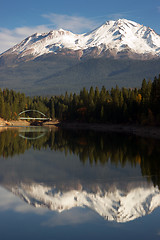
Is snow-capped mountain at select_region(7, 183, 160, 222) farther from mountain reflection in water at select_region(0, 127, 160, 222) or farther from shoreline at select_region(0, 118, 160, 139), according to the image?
shoreline at select_region(0, 118, 160, 139)

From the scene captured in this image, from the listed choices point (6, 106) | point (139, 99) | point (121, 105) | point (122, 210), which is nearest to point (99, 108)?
point (121, 105)

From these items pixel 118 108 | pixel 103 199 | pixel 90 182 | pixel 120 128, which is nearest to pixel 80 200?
pixel 103 199

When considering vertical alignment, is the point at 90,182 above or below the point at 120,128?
above

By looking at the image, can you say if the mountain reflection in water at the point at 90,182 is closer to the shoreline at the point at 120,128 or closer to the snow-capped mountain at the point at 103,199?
the snow-capped mountain at the point at 103,199

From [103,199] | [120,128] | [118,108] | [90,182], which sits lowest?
[120,128]

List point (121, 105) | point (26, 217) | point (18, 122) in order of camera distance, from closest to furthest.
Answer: point (26, 217) → point (121, 105) → point (18, 122)

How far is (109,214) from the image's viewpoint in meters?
17.8

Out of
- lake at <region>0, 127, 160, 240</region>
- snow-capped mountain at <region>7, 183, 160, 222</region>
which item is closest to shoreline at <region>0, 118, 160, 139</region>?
lake at <region>0, 127, 160, 240</region>

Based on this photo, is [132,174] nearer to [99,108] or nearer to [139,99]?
[139,99]

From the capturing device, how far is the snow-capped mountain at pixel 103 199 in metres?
18.2

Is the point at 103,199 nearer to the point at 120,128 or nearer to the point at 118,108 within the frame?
the point at 120,128

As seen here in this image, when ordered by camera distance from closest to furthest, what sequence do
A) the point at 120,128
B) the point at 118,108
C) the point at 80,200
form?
1. the point at 80,200
2. the point at 120,128
3. the point at 118,108

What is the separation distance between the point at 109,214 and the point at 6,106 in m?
167

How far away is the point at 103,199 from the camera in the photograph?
20438mm
